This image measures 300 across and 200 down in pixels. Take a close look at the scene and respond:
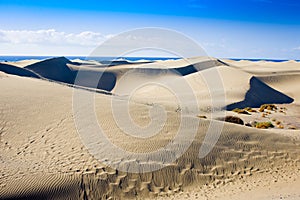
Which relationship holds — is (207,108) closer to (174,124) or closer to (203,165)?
(174,124)

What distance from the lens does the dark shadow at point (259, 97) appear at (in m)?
31.2

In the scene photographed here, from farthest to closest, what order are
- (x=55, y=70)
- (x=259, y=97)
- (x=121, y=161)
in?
(x=55, y=70)
(x=259, y=97)
(x=121, y=161)

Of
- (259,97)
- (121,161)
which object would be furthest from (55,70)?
(121,161)

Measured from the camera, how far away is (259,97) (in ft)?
115

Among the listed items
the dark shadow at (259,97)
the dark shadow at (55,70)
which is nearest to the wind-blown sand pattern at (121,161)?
the dark shadow at (259,97)

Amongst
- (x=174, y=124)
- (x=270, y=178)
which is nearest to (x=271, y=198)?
(x=270, y=178)

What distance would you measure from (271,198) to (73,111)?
9313 mm

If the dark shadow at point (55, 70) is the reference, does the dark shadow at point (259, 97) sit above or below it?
below

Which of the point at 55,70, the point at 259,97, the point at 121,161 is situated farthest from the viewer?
the point at 55,70

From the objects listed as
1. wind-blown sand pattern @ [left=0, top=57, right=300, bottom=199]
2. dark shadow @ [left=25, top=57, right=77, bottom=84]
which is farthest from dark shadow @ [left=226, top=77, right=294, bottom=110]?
dark shadow @ [left=25, top=57, right=77, bottom=84]

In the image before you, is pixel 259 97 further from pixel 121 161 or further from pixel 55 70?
pixel 55 70

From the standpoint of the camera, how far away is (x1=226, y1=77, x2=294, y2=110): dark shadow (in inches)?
1229

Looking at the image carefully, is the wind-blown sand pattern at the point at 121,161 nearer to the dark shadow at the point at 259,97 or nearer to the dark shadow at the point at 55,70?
the dark shadow at the point at 259,97

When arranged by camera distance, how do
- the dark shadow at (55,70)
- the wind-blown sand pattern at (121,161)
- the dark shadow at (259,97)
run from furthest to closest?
1. the dark shadow at (55,70)
2. the dark shadow at (259,97)
3. the wind-blown sand pattern at (121,161)
